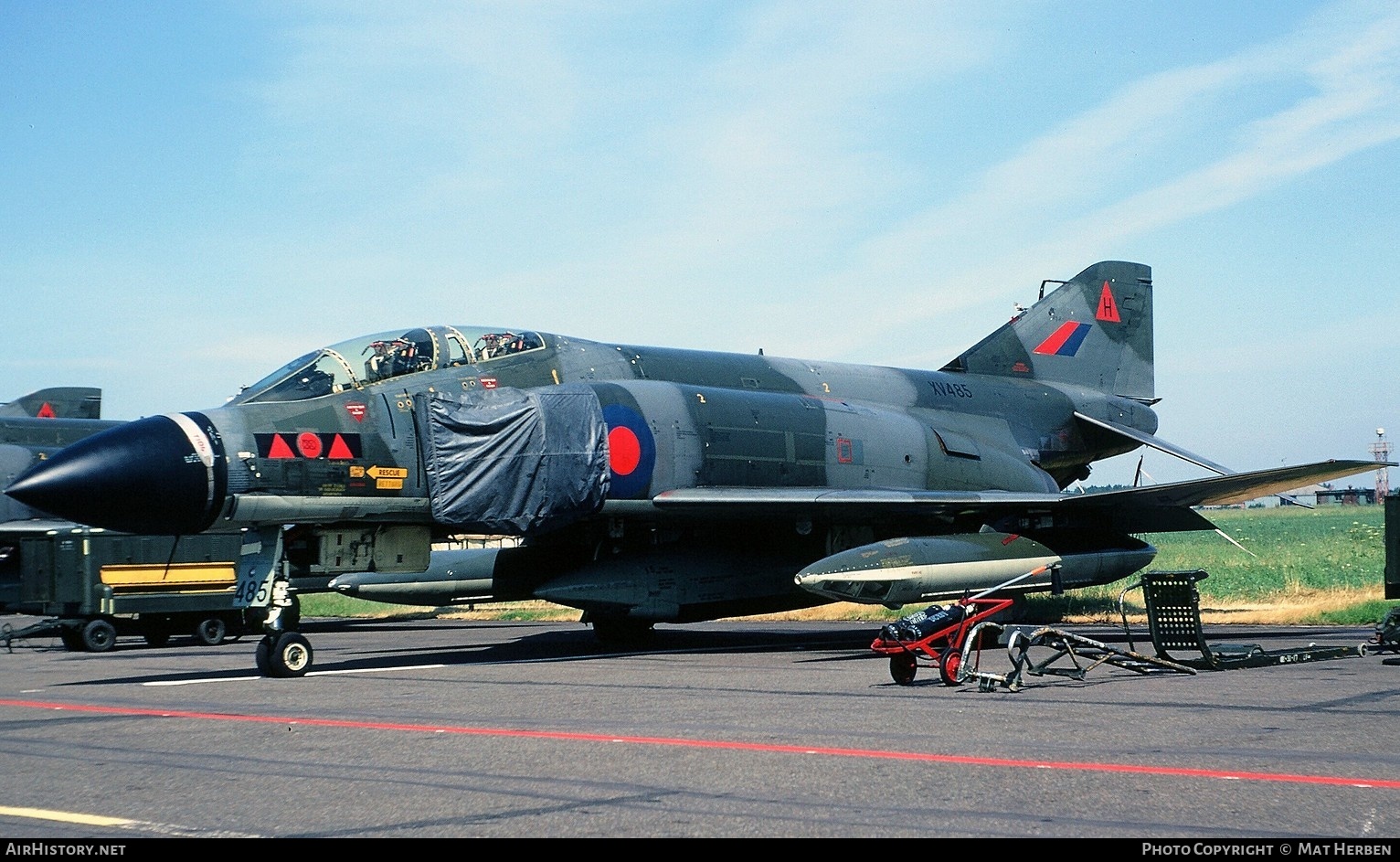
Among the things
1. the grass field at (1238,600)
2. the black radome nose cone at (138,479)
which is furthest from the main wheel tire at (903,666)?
the grass field at (1238,600)

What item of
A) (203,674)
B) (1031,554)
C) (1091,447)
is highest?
(1091,447)

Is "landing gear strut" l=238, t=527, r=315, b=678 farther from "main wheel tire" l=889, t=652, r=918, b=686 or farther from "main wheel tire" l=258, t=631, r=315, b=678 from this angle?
"main wheel tire" l=889, t=652, r=918, b=686

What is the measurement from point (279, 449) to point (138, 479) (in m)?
1.54

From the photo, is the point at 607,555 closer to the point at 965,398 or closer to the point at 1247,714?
the point at 965,398

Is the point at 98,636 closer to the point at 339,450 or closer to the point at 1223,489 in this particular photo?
the point at 339,450

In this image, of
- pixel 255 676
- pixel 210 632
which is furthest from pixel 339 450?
pixel 210 632

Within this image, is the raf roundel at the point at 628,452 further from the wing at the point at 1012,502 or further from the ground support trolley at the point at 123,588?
the ground support trolley at the point at 123,588

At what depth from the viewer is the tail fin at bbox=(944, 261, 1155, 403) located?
83.2ft

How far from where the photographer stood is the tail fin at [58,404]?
37625 mm

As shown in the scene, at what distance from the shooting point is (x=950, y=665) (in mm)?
12523

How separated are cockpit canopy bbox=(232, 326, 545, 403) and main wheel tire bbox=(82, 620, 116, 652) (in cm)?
956

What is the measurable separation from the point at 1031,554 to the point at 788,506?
10.6 ft

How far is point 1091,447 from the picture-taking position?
83.2 ft

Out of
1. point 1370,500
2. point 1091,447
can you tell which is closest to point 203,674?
point 1091,447
